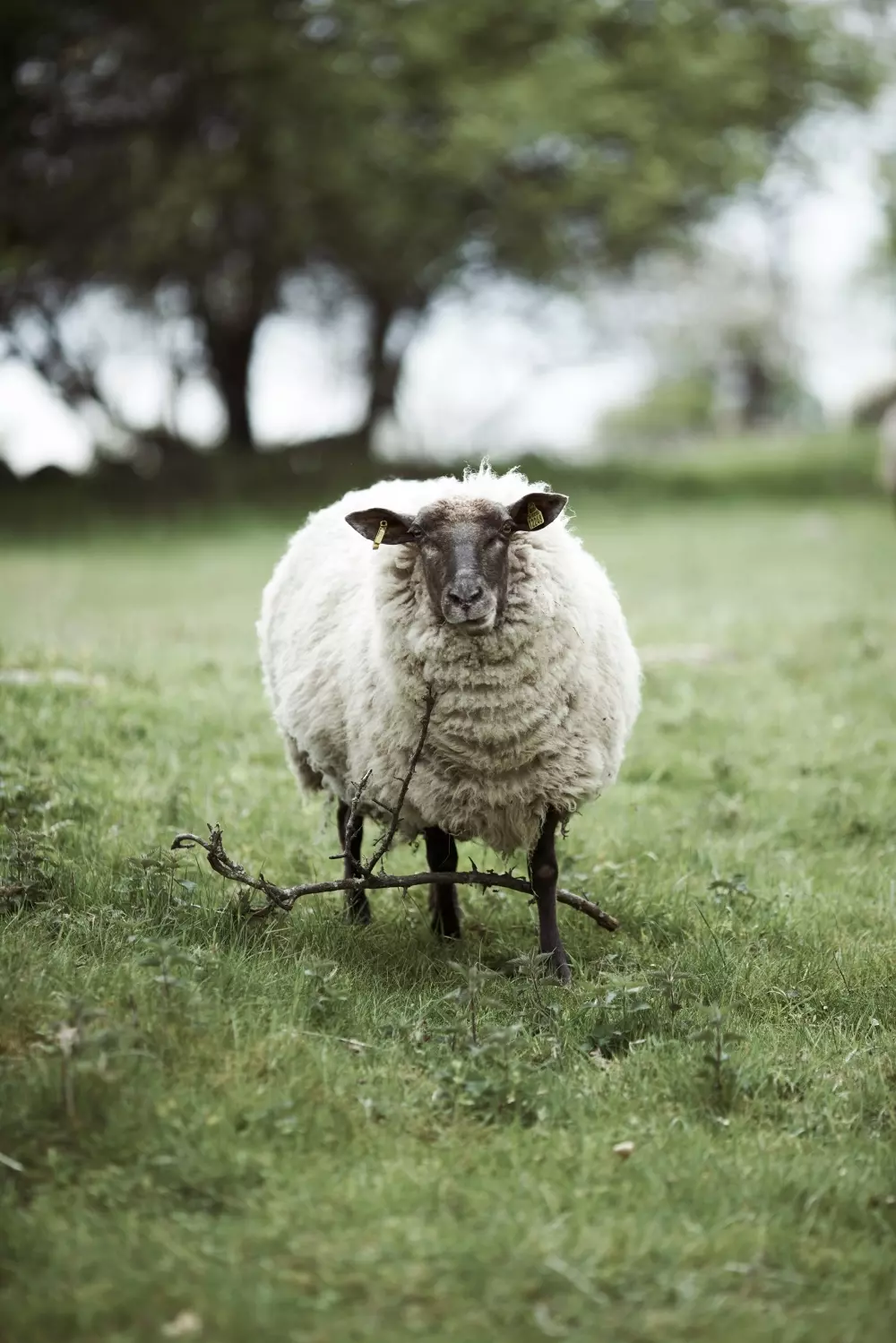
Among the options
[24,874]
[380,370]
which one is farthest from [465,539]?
[380,370]

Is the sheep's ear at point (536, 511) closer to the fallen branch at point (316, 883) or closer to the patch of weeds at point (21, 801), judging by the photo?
the fallen branch at point (316, 883)

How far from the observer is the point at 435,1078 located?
3.57 meters

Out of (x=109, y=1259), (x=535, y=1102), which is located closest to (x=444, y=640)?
(x=535, y=1102)

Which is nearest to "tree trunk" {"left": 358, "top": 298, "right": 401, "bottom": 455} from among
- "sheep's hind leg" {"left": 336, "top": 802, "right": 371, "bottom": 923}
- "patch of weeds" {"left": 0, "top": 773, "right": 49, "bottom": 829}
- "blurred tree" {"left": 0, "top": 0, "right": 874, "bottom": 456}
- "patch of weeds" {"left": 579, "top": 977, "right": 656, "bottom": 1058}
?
"blurred tree" {"left": 0, "top": 0, "right": 874, "bottom": 456}

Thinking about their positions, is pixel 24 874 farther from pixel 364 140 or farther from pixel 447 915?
pixel 364 140

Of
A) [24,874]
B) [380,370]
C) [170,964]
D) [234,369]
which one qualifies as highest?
[234,369]

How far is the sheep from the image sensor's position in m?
4.37

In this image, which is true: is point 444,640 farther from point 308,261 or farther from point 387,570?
point 308,261

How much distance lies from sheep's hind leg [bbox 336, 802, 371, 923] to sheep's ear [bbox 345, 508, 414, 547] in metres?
1.06

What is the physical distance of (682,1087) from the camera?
11.8ft

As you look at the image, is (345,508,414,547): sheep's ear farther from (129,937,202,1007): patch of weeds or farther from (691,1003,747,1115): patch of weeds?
(691,1003,747,1115): patch of weeds

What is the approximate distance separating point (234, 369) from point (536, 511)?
2106cm

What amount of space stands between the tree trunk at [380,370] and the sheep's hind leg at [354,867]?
2005cm

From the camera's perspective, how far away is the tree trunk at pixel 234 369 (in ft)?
79.2
